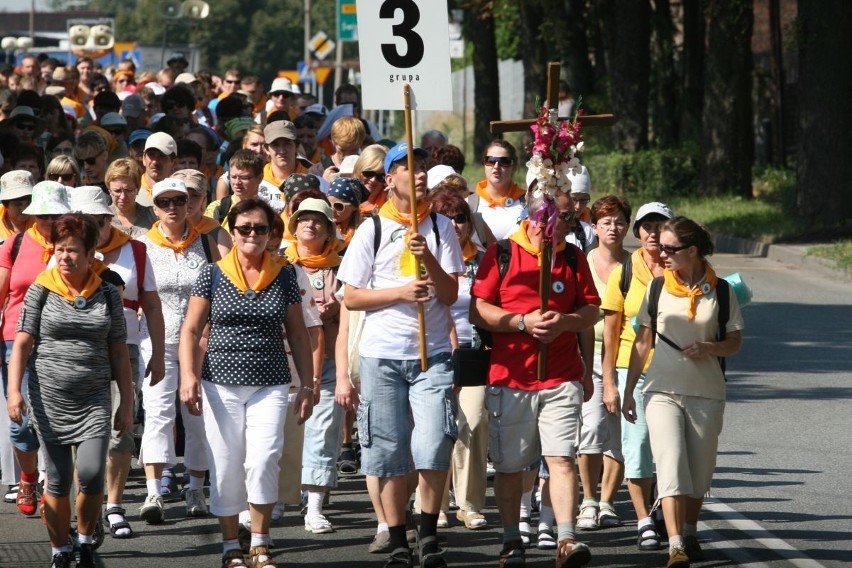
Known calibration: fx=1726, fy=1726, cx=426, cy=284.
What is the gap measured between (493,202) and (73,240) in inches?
142

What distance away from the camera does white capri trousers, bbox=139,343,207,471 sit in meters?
9.55

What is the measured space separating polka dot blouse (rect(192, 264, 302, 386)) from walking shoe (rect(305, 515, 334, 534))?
1.39 metres

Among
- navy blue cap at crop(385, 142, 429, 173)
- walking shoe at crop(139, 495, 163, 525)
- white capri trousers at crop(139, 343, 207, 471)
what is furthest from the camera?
white capri trousers at crop(139, 343, 207, 471)

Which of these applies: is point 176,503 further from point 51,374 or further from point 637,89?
point 637,89

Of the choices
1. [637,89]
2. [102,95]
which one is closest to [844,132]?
[637,89]

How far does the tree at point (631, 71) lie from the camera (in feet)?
108

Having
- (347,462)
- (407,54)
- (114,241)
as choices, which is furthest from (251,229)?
(347,462)

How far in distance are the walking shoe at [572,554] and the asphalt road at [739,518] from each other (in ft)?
1.73

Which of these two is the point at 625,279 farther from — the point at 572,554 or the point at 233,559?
the point at 233,559

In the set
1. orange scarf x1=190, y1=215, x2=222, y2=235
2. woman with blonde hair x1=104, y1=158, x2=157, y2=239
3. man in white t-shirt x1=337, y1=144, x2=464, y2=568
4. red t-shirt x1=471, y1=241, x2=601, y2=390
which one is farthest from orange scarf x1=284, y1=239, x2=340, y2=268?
red t-shirt x1=471, y1=241, x2=601, y2=390

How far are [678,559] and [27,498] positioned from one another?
12.2 feet

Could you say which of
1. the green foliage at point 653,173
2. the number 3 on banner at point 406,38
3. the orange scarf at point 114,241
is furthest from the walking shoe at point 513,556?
the green foliage at point 653,173

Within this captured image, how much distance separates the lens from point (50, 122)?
49.2 ft

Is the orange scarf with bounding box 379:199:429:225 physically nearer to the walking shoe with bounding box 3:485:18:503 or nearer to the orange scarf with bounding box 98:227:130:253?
the orange scarf with bounding box 98:227:130:253
